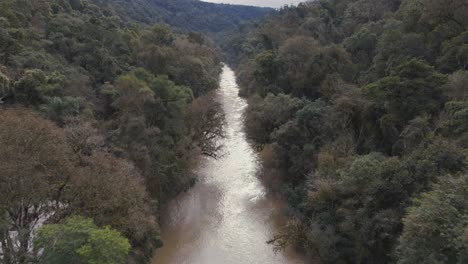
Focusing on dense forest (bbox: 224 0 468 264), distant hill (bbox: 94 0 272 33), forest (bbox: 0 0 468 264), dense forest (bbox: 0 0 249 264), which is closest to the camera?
dense forest (bbox: 0 0 249 264)

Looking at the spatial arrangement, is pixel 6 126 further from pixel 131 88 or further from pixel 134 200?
pixel 131 88

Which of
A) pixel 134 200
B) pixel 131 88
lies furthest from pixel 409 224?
pixel 131 88

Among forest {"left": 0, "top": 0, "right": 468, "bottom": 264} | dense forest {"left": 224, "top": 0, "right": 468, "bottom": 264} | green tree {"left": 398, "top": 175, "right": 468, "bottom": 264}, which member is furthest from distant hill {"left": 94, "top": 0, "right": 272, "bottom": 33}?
green tree {"left": 398, "top": 175, "right": 468, "bottom": 264}

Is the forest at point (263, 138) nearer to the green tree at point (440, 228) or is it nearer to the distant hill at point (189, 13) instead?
the green tree at point (440, 228)

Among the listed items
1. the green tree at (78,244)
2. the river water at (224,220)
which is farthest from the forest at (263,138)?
the river water at (224,220)

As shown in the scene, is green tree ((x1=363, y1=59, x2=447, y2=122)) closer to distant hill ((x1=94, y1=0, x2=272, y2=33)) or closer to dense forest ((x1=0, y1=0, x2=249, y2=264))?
dense forest ((x1=0, y1=0, x2=249, y2=264))
